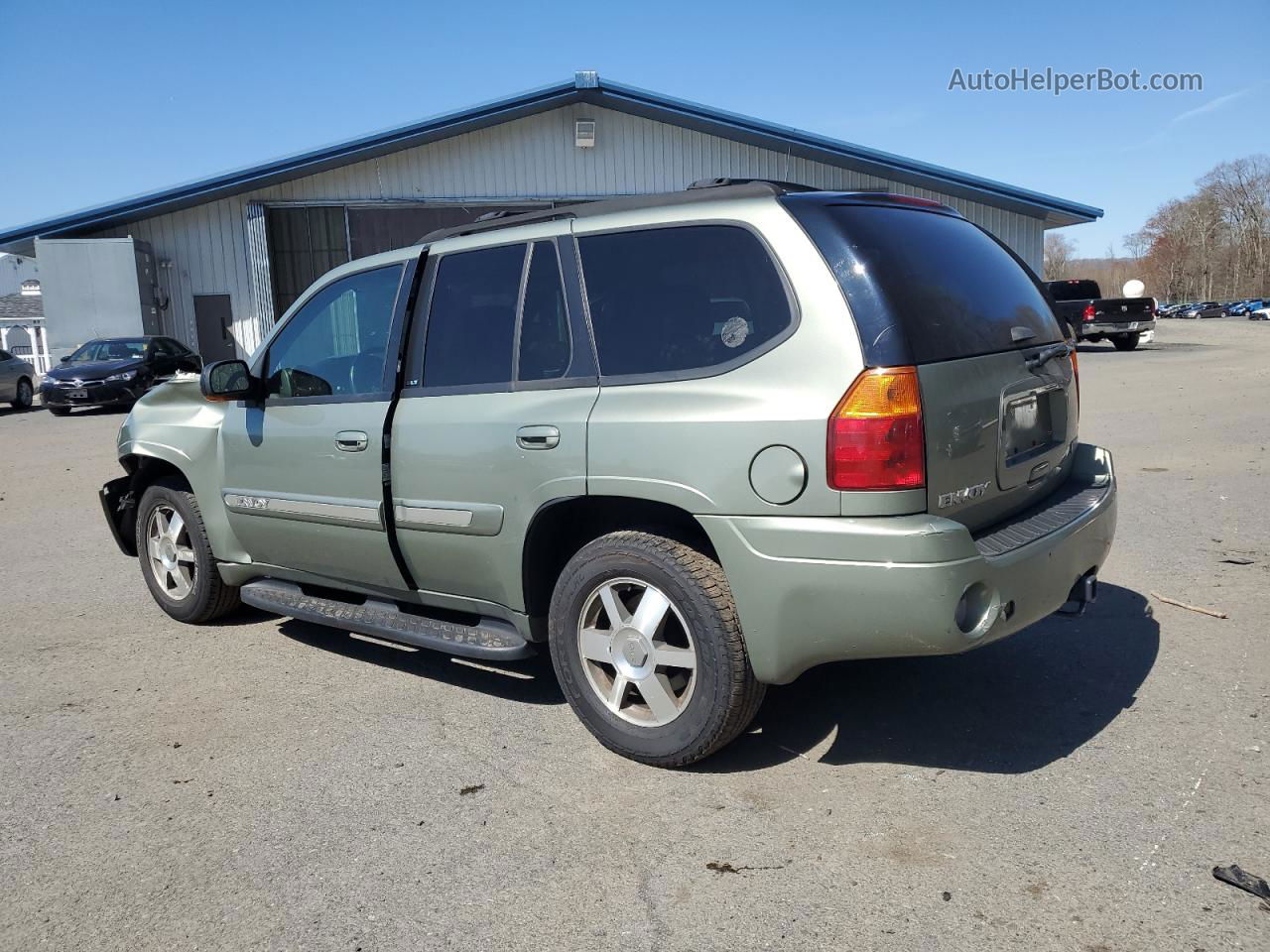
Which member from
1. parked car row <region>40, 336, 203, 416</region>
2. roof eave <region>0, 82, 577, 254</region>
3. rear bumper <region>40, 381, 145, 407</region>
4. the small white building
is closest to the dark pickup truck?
roof eave <region>0, 82, 577, 254</region>

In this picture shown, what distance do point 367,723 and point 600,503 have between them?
1.35 meters

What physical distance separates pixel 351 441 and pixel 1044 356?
276 centimetres

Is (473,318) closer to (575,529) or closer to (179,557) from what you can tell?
(575,529)

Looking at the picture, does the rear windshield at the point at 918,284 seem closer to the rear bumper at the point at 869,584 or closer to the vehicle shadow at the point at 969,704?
the rear bumper at the point at 869,584

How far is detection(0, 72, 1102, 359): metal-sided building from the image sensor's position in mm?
23000

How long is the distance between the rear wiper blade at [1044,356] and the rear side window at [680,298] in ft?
3.42

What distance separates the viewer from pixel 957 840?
2.91 metres

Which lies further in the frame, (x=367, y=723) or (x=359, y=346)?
(x=359, y=346)

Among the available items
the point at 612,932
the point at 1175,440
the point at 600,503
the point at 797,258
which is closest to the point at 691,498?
the point at 600,503

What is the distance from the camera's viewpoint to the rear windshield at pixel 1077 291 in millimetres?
28398

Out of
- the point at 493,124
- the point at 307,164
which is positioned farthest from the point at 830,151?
the point at 307,164

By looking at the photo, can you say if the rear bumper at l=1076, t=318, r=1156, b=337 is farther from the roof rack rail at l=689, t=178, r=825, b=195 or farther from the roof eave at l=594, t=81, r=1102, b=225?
the roof rack rail at l=689, t=178, r=825, b=195

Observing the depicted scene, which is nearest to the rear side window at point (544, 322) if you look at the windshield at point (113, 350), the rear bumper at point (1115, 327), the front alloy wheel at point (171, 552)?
the front alloy wheel at point (171, 552)

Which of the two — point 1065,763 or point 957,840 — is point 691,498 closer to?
point 957,840
